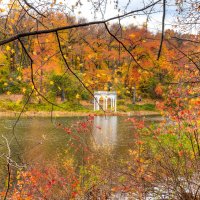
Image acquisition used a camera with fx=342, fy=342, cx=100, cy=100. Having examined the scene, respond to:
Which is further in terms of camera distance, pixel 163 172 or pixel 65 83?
pixel 65 83

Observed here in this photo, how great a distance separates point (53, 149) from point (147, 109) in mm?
22861

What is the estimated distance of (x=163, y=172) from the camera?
4.74 metres

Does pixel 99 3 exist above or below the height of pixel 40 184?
above

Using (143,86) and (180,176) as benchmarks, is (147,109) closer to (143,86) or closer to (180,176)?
(143,86)

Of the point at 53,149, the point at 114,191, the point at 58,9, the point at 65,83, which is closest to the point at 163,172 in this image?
the point at 114,191

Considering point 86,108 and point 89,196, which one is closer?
point 89,196

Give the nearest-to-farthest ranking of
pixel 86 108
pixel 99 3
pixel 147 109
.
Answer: pixel 99 3 → pixel 86 108 → pixel 147 109

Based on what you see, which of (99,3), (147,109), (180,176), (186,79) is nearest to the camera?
(99,3)

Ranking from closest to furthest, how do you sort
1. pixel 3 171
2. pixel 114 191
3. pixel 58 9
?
pixel 58 9
pixel 114 191
pixel 3 171

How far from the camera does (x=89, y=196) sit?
5.42 m

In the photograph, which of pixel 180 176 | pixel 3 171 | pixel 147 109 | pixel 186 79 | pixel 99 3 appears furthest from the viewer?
pixel 147 109

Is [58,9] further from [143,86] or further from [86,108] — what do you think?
[143,86]

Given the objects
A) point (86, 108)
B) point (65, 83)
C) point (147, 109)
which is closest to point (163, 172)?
point (65, 83)

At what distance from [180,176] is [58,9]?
2891 millimetres
